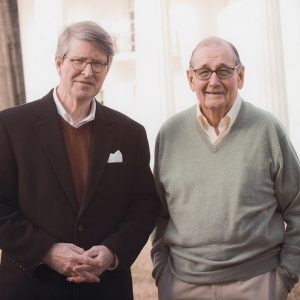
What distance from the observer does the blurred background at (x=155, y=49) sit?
3.39 metres

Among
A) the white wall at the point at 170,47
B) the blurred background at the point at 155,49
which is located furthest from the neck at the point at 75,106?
the white wall at the point at 170,47

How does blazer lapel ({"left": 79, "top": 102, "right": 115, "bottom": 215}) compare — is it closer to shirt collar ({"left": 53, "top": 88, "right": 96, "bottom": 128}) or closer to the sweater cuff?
shirt collar ({"left": 53, "top": 88, "right": 96, "bottom": 128})

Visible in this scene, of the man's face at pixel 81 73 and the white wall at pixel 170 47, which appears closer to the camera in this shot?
the man's face at pixel 81 73

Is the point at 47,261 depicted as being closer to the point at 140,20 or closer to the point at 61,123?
the point at 61,123

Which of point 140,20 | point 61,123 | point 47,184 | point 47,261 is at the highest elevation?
point 140,20

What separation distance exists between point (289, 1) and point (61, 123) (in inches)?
83.3

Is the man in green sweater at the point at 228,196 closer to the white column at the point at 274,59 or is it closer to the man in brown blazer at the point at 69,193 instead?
the man in brown blazer at the point at 69,193

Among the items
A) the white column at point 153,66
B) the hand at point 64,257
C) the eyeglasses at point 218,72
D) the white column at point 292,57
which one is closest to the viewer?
the hand at point 64,257

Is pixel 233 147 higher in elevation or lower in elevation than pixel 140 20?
lower

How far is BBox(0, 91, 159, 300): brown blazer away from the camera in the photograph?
184cm

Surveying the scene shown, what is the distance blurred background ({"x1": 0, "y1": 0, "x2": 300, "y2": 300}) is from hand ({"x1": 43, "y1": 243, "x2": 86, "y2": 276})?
161 centimetres

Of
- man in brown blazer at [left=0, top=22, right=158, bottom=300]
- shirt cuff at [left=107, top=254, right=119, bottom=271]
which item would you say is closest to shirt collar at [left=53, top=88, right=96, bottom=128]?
man in brown blazer at [left=0, top=22, right=158, bottom=300]

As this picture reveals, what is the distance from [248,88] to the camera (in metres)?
3.52

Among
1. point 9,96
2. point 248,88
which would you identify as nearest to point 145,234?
point 248,88
